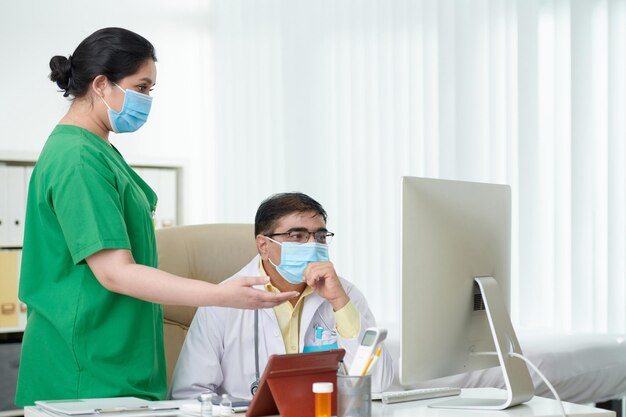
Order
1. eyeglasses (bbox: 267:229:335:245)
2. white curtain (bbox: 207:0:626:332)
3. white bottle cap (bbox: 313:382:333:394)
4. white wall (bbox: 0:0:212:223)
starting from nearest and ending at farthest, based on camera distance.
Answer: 1. white bottle cap (bbox: 313:382:333:394)
2. eyeglasses (bbox: 267:229:335:245)
3. white curtain (bbox: 207:0:626:332)
4. white wall (bbox: 0:0:212:223)

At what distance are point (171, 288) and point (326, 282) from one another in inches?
18.5

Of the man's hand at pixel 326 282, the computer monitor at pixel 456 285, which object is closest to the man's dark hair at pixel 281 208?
the man's hand at pixel 326 282

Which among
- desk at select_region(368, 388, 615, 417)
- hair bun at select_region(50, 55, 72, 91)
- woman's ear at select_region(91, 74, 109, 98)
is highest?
hair bun at select_region(50, 55, 72, 91)

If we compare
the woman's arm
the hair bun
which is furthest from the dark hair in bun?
the woman's arm

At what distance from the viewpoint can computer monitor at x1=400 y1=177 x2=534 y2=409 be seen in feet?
5.17

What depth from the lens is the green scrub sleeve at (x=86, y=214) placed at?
168 centimetres

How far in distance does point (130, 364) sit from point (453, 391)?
2.37 feet

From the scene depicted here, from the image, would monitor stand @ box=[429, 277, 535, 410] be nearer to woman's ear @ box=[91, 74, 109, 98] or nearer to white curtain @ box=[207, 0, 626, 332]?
woman's ear @ box=[91, 74, 109, 98]

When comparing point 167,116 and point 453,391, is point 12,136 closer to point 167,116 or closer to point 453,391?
point 167,116

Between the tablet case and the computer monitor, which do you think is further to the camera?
the computer monitor

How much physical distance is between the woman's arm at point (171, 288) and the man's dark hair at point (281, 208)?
0.51 m

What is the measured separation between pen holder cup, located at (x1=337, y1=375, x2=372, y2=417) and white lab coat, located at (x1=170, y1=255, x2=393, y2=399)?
1.71 feet

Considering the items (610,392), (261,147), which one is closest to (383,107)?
(261,147)

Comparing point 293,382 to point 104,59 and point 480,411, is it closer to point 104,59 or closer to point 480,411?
point 480,411
